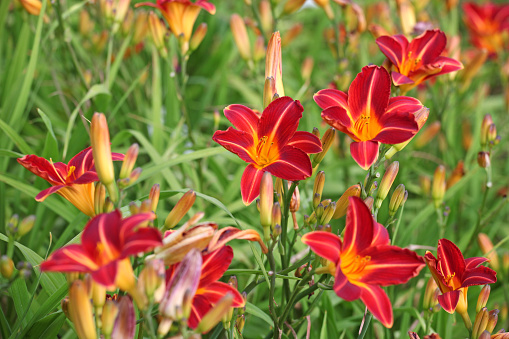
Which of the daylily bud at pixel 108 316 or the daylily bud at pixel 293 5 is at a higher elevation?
the daylily bud at pixel 293 5

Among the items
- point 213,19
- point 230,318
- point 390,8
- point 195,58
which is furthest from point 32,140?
point 390,8

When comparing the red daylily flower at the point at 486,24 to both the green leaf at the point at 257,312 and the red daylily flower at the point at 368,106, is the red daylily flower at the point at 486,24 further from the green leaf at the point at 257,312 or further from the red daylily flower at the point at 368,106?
the green leaf at the point at 257,312

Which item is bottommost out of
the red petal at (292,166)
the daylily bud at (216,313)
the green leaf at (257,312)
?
the green leaf at (257,312)

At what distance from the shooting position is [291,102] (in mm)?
1040

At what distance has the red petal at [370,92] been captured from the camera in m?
1.10

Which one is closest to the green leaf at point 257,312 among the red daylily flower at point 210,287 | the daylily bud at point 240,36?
the red daylily flower at point 210,287

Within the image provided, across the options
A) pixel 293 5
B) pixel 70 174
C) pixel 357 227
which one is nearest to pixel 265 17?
pixel 293 5

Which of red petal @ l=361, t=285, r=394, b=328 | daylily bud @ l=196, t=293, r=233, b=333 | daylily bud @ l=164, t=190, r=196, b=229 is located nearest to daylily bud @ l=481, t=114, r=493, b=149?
red petal @ l=361, t=285, r=394, b=328

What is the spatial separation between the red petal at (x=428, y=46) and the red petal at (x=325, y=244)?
26.0 inches

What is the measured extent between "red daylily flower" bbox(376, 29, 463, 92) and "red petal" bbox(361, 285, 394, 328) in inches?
22.0

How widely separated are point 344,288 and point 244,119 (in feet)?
1.40

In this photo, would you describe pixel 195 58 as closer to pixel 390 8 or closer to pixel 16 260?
pixel 390 8

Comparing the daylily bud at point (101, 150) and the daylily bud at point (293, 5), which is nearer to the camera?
the daylily bud at point (101, 150)

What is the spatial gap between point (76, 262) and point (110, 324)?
0.43 ft
